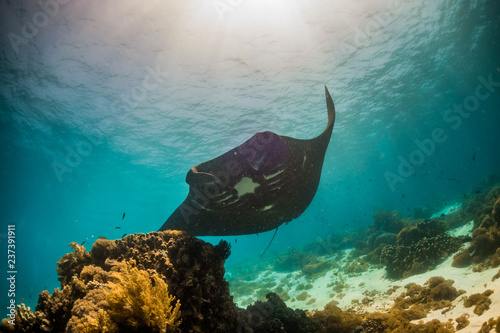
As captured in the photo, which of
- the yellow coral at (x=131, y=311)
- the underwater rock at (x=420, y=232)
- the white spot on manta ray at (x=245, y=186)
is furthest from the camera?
the underwater rock at (x=420, y=232)

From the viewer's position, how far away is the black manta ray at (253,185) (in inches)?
176

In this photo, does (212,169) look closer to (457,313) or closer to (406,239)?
(457,313)

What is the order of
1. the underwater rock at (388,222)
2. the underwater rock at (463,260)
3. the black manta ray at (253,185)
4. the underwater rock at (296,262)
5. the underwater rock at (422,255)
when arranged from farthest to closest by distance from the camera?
1. the underwater rock at (296,262)
2. the underwater rock at (388,222)
3. the underwater rock at (422,255)
4. the underwater rock at (463,260)
5. the black manta ray at (253,185)

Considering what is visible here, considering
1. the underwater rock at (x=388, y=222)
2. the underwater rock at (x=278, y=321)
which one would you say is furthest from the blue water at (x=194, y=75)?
the underwater rock at (x=278, y=321)

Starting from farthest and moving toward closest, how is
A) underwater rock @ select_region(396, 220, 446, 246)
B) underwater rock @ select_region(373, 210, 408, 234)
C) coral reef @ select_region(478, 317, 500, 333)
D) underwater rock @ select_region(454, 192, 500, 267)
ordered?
underwater rock @ select_region(373, 210, 408, 234) → underwater rock @ select_region(396, 220, 446, 246) → underwater rock @ select_region(454, 192, 500, 267) → coral reef @ select_region(478, 317, 500, 333)

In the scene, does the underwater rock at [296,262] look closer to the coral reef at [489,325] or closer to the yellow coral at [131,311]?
the coral reef at [489,325]

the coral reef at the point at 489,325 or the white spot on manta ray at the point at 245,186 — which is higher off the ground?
the white spot on manta ray at the point at 245,186

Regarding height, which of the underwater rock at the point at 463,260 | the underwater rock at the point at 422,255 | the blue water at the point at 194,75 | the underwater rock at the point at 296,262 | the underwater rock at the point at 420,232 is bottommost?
the underwater rock at the point at 463,260

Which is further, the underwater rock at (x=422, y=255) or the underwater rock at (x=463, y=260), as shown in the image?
the underwater rock at (x=422, y=255)

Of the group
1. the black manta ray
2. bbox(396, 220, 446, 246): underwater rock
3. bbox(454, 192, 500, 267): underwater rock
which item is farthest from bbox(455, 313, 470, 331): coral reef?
bbox(396, 220, 446, 246): underwater rock

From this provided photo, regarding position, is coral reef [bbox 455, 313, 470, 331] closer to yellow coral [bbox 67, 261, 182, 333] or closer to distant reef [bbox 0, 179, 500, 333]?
distant reef [bbox 0, 179, 500, 333]

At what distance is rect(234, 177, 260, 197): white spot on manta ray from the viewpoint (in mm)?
4809

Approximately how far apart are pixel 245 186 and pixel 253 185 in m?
0.18

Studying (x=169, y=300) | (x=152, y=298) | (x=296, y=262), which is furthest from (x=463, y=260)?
(x=296, y=262)
